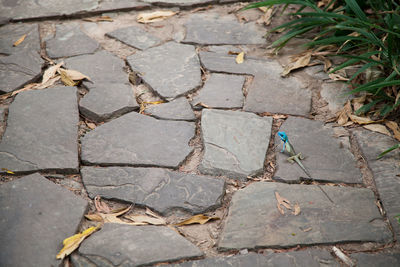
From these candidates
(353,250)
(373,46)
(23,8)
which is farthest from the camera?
(23,8)

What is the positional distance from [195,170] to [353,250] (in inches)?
39.0

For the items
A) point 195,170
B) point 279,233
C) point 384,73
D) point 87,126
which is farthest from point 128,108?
point 384,73

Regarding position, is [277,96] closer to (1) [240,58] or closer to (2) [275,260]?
(1) [240,58]

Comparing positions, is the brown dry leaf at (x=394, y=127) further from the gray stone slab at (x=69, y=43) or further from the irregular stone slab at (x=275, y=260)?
the gray stone slab at (x=69, y=43)

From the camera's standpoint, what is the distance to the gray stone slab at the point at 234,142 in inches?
103

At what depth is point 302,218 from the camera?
2.30 meters

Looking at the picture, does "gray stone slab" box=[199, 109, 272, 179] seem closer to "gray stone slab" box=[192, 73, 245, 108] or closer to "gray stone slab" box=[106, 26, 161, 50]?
"gray stone slab" box=[192, 73, 245, 108]

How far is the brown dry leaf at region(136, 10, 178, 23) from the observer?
4209 mm

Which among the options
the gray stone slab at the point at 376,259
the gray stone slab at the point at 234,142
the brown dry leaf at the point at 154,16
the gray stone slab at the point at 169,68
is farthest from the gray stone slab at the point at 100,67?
the gray stone slab at the point at 376,259

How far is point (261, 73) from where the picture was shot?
3496 millimetres

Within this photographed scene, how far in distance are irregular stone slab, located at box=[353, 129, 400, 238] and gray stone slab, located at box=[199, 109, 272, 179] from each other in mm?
637

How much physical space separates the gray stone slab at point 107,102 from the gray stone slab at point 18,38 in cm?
88

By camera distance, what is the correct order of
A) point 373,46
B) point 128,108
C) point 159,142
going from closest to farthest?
point 159,142 → point 128,108 → point 373,46

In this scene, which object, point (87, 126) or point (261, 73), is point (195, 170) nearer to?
point (87, 126)
